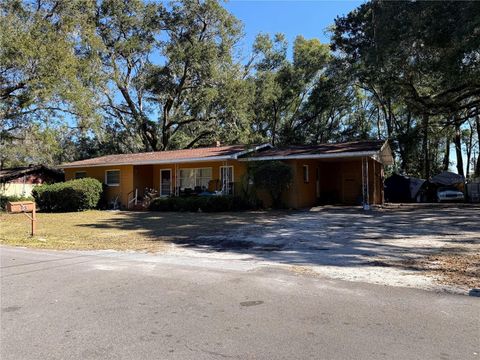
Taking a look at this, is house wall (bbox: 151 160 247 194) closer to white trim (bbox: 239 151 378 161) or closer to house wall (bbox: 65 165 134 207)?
white trim (bbox: 239 151 378 161)

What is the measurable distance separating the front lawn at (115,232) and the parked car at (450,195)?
18272mm

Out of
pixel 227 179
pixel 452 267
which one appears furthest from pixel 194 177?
pixel 452 267

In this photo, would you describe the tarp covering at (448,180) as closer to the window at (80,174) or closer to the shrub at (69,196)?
the shrub at (69,196)

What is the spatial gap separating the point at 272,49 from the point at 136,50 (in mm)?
13170

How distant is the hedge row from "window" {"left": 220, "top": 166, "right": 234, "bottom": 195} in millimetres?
1691

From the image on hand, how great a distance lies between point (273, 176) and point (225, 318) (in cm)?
1516

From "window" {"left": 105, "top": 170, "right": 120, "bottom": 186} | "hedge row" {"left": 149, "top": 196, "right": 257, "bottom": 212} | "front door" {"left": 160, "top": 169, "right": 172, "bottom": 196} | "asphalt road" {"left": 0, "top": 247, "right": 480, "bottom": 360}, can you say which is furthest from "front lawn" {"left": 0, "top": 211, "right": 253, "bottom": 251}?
"window" {"left": 105, "top": 170, "right": 120, "bottom": 186}

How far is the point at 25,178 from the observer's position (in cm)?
3378

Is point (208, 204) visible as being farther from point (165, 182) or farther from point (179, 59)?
point (179, 59)

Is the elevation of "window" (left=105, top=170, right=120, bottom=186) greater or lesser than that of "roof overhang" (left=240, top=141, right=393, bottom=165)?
lesser

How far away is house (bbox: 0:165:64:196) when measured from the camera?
3244 centimetres

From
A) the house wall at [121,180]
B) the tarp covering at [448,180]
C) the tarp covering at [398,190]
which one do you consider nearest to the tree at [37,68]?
the house wall at [121,180]

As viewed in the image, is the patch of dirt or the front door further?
the front door

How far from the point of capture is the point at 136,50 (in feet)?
113
